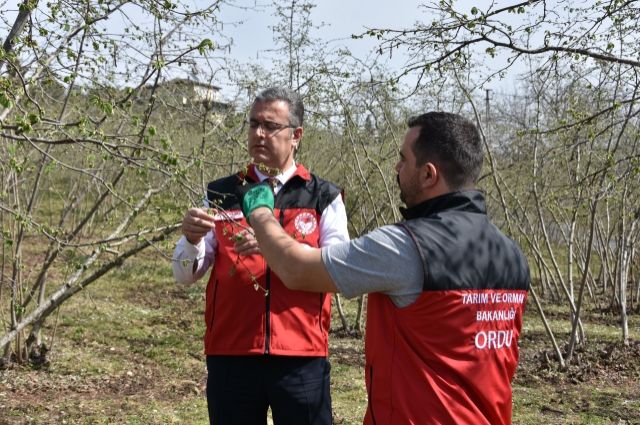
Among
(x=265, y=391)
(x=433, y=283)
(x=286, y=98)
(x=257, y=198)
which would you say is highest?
(x=286, y=98)

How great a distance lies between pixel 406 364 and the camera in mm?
2033

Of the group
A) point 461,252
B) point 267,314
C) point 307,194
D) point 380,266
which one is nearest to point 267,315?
point 267,314

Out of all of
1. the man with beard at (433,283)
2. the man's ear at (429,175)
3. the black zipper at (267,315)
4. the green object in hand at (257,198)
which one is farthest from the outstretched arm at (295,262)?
the black zipper at (267,315)

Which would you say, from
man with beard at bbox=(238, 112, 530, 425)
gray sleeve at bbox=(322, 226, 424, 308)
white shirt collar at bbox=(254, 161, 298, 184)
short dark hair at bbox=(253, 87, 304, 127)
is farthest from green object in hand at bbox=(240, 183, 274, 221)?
short dark hair at bbox=(253, 87, 304, 127)

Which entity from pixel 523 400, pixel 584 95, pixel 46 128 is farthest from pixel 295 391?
pixel 584 95

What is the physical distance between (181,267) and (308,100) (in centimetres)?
553

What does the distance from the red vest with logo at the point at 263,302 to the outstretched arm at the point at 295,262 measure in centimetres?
46

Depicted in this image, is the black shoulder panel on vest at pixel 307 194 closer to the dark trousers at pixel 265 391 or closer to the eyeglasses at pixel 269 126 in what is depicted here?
the eyeglasses at pixel 269 126

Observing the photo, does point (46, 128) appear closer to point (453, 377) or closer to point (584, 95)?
point (453, 377)

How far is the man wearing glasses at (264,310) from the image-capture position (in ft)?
8.80

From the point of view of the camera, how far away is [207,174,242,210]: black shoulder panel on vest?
2869 millimetres

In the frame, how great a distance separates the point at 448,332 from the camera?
201 cm

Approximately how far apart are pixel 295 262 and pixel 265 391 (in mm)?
827

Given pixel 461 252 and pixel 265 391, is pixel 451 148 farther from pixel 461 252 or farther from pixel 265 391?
pixel 265 391
